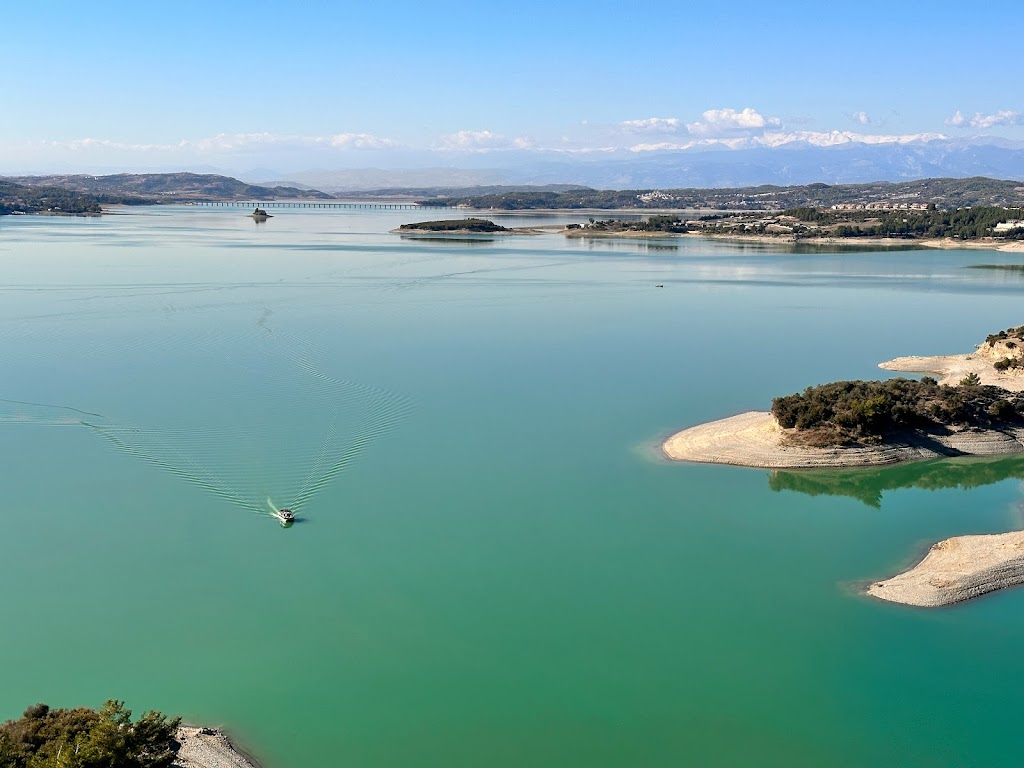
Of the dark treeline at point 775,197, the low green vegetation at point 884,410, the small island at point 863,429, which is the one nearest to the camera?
the small island at point 863,429

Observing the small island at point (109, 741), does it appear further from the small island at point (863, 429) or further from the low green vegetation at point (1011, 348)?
the low green vegetation at point (1011, 348)

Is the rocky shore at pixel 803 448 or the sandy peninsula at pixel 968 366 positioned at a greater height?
the sandy peninsula at pixel 968 366

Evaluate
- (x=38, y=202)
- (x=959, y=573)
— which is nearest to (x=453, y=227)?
(x=38, y=202)

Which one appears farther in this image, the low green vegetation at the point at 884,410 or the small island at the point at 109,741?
the low green vegetation at the point at 884,410

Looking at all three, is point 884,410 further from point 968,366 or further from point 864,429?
point 968,366

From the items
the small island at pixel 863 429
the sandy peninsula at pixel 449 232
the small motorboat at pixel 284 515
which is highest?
the sandy peninsula at pixel 449 232

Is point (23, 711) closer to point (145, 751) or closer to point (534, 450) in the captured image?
point (145, 751)

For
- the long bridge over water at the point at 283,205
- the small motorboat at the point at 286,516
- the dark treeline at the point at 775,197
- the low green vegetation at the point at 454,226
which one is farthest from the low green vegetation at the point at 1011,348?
the long bridge over water at the point at 283,205
